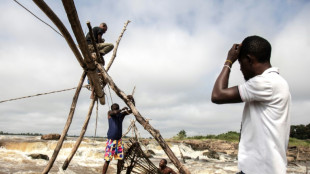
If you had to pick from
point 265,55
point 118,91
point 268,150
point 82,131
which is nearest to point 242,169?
point 268,150

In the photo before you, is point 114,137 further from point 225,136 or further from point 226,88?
point 225,136

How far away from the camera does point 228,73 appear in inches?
53.9

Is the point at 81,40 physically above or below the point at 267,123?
above

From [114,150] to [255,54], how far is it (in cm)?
355

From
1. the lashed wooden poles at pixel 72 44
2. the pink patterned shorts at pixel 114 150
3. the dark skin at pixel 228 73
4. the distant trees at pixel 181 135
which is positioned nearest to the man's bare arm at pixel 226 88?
the dark skin at pixel 228 73

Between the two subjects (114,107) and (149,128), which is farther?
(114,107)

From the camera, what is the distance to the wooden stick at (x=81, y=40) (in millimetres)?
2855

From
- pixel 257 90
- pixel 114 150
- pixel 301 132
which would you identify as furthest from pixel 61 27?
pixel 301 132

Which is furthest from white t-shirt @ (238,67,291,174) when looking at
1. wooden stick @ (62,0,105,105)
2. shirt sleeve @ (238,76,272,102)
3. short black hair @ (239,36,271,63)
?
wooden stick @ (62,0,105,105)

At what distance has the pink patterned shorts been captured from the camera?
172 inches

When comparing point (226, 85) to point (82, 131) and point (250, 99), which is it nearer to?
point (250, 99)

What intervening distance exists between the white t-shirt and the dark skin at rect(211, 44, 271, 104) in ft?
0.17

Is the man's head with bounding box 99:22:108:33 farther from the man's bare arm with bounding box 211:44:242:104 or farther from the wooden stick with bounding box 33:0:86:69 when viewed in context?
the man's bare arm with bounding box 211:44:242:104

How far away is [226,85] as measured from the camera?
1.32 m
